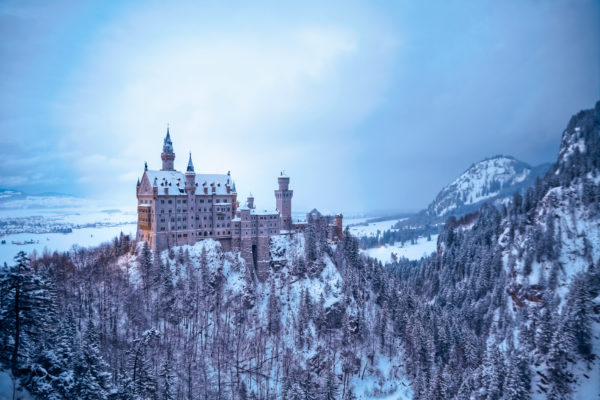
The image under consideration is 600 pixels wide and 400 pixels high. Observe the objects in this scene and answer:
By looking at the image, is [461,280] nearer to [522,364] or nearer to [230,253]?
[522,364]

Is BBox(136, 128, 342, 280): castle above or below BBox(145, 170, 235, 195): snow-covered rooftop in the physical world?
below

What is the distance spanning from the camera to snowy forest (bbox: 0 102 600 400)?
7350 cm

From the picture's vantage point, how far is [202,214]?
99.8 metres

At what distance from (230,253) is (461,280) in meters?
99.7

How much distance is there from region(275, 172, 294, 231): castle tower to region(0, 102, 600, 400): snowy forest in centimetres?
584

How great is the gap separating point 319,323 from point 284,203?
34.5m

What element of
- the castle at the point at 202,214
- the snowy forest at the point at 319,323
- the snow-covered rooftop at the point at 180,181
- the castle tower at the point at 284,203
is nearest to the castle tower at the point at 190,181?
the castle at the point at 202,214

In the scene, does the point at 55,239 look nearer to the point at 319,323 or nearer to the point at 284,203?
the point at 284,203

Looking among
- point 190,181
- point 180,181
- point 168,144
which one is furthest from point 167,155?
point 190,181

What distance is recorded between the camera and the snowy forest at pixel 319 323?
241 feet

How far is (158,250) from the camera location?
91.9 metres

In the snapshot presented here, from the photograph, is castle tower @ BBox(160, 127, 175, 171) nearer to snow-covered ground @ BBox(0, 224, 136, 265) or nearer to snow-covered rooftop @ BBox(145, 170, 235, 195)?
snow-covered rooftop @ BBox(145, 170, 235, 195)

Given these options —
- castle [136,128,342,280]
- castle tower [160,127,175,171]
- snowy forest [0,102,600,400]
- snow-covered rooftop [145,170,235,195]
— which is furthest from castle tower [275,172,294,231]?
castle tower [160,127,175,171]

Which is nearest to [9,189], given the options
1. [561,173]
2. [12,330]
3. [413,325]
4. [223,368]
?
[12,330]
